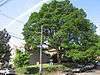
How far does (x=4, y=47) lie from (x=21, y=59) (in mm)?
4021

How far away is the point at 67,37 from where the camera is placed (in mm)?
58219

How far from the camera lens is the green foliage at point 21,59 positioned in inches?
2301

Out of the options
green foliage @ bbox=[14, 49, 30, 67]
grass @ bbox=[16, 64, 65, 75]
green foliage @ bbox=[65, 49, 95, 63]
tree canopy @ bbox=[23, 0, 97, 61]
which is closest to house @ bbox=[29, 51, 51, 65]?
tree canopy @ bbox=[23, 0, 97, 61]

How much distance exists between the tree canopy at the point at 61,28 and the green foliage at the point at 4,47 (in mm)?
4204

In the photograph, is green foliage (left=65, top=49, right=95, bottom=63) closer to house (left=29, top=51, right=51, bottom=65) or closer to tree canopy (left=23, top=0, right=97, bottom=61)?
tree canopy (left=23, top=0, right=97, bottom=61)

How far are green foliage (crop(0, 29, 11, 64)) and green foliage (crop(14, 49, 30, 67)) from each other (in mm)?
1912

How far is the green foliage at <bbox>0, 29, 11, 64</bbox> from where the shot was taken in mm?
58219

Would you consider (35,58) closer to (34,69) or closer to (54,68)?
(34,69)

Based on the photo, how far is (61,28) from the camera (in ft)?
190

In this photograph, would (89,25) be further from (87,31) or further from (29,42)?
(29,42)

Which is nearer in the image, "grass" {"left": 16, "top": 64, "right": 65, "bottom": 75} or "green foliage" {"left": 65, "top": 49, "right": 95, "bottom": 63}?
"grass" {"left": 16, "top": 64, "right": 65, "bottom": 75}

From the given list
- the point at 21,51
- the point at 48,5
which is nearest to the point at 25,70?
the point at 21,51

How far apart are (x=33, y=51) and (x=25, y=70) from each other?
24.8ft

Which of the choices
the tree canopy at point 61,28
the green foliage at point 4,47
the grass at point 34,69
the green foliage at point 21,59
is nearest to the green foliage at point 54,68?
the grass at point 34,69
